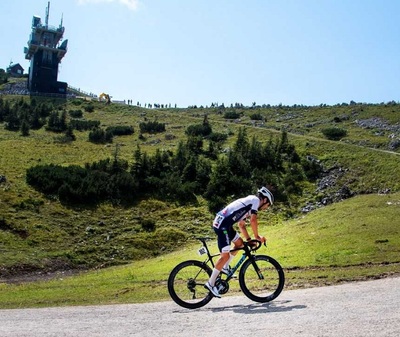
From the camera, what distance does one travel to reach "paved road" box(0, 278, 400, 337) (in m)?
9.88

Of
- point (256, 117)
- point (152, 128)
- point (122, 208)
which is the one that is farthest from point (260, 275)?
point (256, 117)

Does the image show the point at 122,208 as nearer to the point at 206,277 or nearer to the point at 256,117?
the point at 206,277

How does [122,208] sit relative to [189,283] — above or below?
below

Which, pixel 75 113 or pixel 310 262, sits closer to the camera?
pixel 310 262

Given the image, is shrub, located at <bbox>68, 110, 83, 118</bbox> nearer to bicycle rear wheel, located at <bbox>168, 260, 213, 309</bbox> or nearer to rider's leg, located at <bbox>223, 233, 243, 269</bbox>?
bicycle rear wheel, located at <bbox>168, 260, 213, 309</bbox>

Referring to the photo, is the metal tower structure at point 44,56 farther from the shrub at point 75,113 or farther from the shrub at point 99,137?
the shrub at point 99,137

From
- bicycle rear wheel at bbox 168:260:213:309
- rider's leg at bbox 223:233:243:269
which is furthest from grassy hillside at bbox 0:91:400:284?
bicycle rear wheel at bbox 168:260:213:309

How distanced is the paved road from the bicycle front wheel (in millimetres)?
271

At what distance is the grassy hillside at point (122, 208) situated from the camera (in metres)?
38.6

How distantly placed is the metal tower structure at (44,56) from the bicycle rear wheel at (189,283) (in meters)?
136

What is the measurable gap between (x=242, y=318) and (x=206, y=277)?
2130 mm

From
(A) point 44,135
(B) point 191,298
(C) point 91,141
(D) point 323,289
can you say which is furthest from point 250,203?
(A) point 44,135

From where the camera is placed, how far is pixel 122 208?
4909 centimetres

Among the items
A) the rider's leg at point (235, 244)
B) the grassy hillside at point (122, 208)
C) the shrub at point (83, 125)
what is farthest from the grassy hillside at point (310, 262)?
the shrub at point (83, 125)
